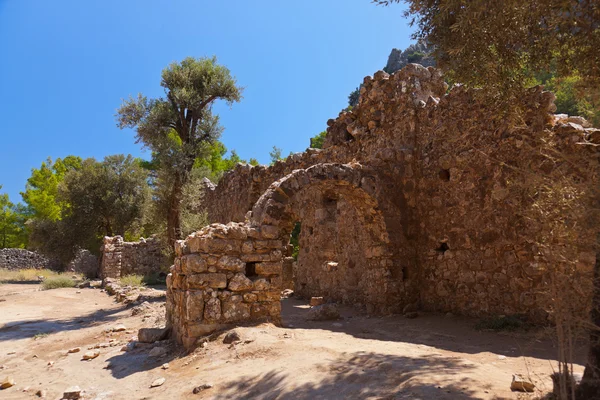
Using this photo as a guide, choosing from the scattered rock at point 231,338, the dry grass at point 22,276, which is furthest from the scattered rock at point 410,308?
the dry grass at point 22,276

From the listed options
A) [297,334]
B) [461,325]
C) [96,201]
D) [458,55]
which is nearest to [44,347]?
[297,334]

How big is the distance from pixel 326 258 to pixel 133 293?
7.26m

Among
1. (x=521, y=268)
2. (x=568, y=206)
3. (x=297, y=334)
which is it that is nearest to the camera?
(x=568, y=206)

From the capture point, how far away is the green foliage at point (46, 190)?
109ft

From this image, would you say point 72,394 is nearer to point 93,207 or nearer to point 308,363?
point 308,363

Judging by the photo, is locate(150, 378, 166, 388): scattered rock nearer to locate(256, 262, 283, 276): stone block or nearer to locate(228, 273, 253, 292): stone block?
locate(228, 273, 253, 292): stone block

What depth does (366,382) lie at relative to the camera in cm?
404

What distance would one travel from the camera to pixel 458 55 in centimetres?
516

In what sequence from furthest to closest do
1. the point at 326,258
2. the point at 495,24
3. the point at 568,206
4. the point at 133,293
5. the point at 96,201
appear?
1. the point at 96,201
2. the point at 133,293
3. the point at 326,258
4. the point at 495,24
5. the point at 568,206

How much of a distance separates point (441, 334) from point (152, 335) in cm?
466

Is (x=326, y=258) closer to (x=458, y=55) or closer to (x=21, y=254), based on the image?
(x=458, y=55)

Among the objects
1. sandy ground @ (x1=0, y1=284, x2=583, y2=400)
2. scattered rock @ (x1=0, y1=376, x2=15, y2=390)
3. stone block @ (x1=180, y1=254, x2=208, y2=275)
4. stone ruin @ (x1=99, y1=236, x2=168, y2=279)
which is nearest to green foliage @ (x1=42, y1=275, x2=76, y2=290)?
stone ruin @ (x1=99, y1=236, x2=168, y2=279)

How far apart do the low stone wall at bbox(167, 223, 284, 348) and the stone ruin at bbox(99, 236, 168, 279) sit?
48.7 feet

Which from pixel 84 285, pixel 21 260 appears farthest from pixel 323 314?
pixel 21 260
